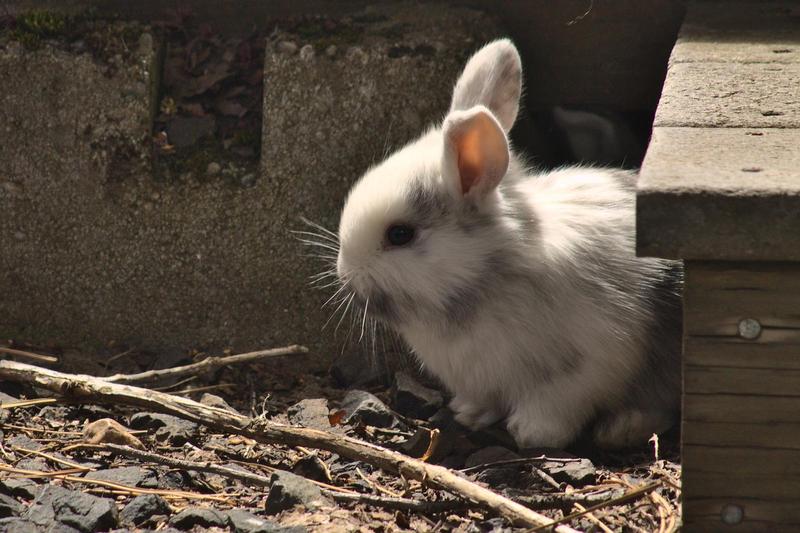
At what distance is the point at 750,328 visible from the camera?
2414mm

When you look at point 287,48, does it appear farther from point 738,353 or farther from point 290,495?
point 738,353

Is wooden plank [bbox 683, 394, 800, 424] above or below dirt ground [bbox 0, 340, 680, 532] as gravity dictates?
above

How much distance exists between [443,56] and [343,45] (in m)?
0.41

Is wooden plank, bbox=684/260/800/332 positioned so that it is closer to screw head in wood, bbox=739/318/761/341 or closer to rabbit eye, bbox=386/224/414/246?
screw head in wood, bbox=739/318/761/341

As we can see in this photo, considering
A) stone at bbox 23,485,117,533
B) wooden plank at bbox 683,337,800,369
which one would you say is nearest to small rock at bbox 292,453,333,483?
stone at bbox 23,485,117,533

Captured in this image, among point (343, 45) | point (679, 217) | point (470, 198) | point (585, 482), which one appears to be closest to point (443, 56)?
point (343, 45)

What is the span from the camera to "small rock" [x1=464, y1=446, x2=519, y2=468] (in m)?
3.43

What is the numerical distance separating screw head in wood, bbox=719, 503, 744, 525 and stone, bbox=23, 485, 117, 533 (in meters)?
1.59

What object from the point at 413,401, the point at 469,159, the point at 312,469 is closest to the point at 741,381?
the point at 469,159

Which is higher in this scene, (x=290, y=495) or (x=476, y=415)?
(x=290, y=495)

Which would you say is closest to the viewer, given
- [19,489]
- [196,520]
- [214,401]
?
[196,520]

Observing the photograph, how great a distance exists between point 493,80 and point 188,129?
140 centimetres

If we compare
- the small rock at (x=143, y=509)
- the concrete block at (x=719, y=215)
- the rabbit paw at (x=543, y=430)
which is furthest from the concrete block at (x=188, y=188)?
the concrete block at (x=719, y=215)

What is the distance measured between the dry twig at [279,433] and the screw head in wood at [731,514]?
393mm
